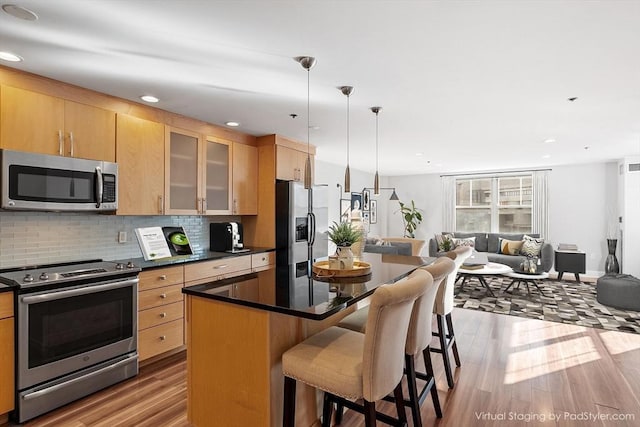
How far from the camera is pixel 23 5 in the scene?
1.67 metres

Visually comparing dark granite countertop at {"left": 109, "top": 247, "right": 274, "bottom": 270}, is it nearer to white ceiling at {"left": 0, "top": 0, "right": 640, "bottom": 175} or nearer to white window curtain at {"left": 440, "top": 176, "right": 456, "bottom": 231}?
white ceiling at {"left": 0, "top": 0, "right": 640, "bottom": 175}

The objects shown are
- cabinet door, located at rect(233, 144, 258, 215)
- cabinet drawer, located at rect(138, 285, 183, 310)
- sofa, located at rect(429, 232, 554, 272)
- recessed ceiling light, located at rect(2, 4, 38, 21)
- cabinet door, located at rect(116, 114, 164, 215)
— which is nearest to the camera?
recessed ceiling light, located at rect(2, 4, 38, 21)

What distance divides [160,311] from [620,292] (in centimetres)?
585

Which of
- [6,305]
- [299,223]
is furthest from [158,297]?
[299,223]

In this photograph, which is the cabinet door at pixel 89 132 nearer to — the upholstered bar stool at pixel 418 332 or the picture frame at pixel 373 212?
the upholstered bar stool at pixel 418 332

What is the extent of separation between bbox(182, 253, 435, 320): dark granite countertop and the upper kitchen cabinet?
66.1 inches

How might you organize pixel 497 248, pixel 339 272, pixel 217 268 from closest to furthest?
1. pixel 339 272
2. pixel 217 268
3. pixel 497 248

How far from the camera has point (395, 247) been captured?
565 cm

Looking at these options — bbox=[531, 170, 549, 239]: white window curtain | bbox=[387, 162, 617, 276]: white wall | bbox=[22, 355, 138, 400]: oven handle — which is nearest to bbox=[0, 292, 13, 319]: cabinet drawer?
bbox=[22, 355, 138, 400]: oven handle

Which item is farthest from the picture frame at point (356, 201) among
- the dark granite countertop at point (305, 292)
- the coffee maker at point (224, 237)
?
the dark granite countertop at point (305, 292)

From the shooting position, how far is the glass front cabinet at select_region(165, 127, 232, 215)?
3.51m

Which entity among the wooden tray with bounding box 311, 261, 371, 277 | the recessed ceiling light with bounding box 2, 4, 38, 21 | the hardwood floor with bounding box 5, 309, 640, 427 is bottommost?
the hardwood floor with bounding box 5, 309, 640, 427

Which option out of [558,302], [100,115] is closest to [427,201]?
[558,302]

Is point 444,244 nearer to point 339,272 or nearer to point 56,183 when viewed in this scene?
point 339,272
